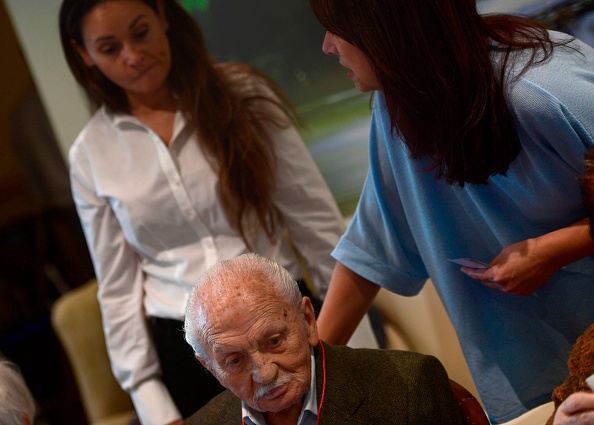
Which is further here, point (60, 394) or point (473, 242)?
point (60, 394)

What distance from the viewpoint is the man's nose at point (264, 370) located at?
1492 mm

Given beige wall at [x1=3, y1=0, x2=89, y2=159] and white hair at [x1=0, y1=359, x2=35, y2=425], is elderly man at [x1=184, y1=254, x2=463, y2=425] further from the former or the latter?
beige wall at [x1=3, y1=0, x2=89, y2=159]

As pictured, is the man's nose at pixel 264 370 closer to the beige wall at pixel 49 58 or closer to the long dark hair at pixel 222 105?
the long dark hair at pixel 222 105

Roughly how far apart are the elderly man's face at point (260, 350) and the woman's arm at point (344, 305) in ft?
1.13

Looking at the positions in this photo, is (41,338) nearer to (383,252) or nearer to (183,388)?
(183,388)

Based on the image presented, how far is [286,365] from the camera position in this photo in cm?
152

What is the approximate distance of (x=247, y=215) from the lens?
7.65ft

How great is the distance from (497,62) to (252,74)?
1073 millimetres

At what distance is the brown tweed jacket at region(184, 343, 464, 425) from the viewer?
5.06ft

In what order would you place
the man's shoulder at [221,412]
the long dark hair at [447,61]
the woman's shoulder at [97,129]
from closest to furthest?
the long dark hair at [447,61], the man's shoulder at [221,412], the woman's shoulder at [97,129]

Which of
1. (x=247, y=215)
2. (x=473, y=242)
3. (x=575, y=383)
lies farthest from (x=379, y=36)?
(x=247, y=215)

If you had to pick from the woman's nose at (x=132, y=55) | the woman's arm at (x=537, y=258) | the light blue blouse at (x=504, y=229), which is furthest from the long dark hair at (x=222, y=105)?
the woman's arm at (x=537, y=258)

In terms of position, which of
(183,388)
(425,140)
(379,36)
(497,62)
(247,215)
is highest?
(379,36)

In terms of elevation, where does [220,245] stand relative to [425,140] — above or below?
below
